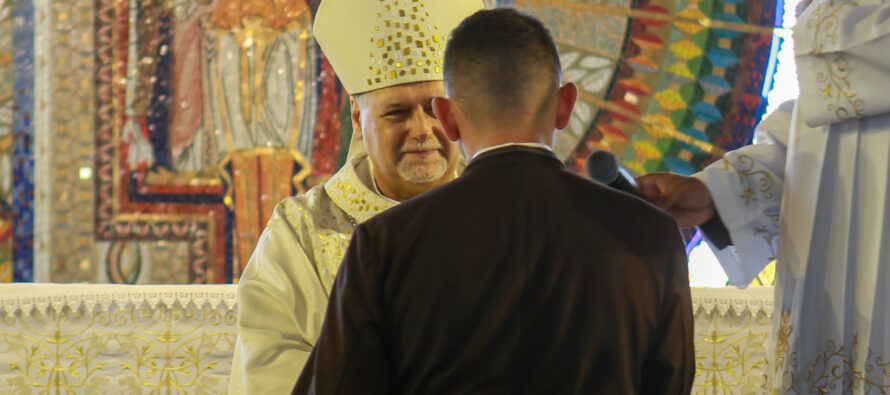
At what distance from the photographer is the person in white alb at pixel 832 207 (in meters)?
2.14

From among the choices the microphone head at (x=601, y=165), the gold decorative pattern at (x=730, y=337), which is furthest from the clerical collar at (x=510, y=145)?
the gold decorative pattern at (x=730, y=337)

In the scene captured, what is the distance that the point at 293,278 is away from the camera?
253 cm

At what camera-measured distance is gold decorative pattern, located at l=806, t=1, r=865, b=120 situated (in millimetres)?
2191

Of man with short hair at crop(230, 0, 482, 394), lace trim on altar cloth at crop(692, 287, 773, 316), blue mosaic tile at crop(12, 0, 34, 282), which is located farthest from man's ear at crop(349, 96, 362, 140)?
blue mosaic tile at crop(12, 0, 34, 282)

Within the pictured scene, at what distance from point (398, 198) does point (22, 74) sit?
8.51ft

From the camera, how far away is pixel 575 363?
4.70ft

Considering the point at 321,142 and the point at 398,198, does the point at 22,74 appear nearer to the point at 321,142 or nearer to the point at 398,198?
the point at 321,142

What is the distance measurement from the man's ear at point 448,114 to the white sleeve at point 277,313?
956 millimetres

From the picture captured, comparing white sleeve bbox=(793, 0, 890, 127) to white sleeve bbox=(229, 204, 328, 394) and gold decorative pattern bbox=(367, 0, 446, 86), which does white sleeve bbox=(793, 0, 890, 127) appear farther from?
white sleeve bbox=(229, 204, 328, 394)

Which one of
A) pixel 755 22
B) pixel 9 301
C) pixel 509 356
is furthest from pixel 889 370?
pixel 9 301

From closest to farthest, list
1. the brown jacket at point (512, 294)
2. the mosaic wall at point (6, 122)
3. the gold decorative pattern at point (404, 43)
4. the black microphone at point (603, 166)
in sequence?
the brown jacket at point (512, 294) < the black microphone at point (603, 166) < the gold decorative pattern at point (404, 43) < the mosaic wall at point (6, 122)

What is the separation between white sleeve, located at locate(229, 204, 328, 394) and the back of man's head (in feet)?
3.35

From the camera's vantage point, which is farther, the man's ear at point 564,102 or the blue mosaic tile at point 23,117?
the blue mosaic tile at point 23,117

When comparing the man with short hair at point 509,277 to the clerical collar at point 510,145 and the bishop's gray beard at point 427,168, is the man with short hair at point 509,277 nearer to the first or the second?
the clerical collar at point 510,145
